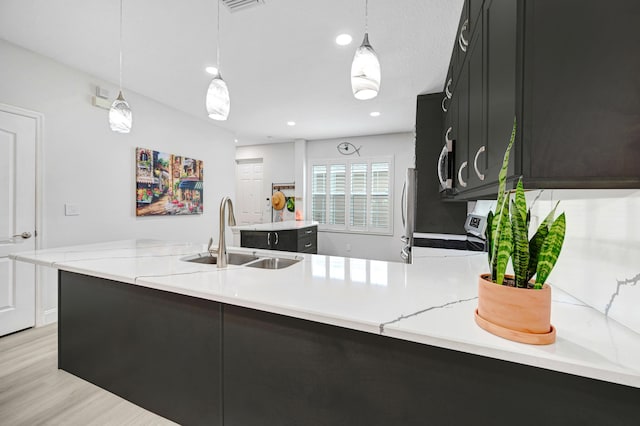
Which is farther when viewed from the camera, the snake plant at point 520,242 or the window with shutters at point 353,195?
the window with shutters at point 353,195

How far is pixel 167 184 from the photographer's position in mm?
3936

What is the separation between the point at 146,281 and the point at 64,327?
111 centimetres

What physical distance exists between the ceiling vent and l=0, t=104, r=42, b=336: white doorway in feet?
7.12

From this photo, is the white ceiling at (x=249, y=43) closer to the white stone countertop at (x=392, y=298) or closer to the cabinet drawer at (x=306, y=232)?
the white stone countertop at (x=392, y=298)

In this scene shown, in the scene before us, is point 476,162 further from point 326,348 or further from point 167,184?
point 167,184

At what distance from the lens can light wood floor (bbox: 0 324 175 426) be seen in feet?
4.93

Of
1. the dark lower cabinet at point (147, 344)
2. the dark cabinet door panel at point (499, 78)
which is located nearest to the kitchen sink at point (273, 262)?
the dark lower cabinet at point (147, 344)

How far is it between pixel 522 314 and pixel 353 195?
5140 mm

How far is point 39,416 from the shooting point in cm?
154

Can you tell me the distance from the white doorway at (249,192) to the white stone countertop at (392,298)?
4645mm

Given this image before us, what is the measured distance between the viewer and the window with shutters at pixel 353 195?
18.3ft

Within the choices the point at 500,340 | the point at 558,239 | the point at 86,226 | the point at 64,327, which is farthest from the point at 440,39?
the point at 86,226

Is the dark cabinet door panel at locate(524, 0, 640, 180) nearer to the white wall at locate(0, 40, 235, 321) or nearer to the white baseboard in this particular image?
the white wall at locate(0, 40, 235, 321)

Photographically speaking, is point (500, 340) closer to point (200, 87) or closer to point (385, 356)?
point (385, 356)
